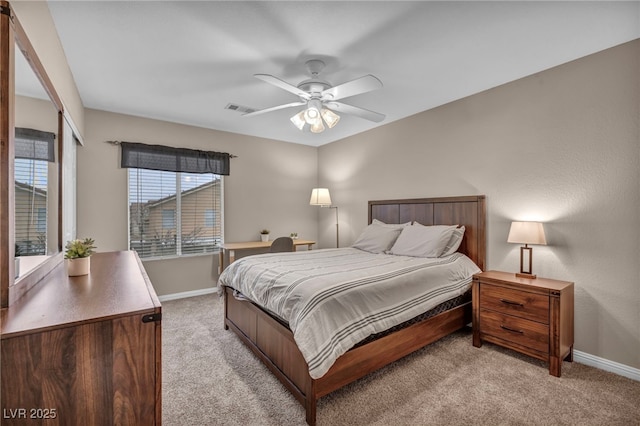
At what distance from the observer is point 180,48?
2.34m

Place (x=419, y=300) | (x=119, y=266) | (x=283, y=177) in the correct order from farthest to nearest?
(x=283, y=177) < (x=419, y=300) < (x=119, y=266)

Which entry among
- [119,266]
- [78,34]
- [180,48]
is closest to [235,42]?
[180,48]

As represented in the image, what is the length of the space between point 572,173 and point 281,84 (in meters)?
2.62

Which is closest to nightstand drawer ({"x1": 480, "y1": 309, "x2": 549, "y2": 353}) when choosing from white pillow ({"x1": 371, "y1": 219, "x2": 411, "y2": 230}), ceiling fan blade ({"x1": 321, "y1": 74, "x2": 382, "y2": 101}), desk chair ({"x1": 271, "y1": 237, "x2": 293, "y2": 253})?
white pillow ({"x1": 371, "y1": 219, "x2": 411, "y2": 230})

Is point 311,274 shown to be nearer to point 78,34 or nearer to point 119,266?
point 119,266

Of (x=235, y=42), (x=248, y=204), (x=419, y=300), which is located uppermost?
(x=235, y=42)

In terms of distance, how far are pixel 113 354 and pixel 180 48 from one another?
7.56 ft

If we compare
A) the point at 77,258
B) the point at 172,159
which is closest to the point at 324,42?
the point at 77,258

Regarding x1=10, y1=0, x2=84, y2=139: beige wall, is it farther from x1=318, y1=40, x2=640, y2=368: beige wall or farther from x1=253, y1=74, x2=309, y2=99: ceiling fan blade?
x1=318, y1=40, x2=640, y2=368: beige wall

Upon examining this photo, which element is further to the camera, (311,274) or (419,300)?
(419,300)

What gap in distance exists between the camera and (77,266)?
5.24 ft

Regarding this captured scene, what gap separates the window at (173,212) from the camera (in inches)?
157

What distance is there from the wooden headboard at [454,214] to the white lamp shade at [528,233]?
538 millimetres

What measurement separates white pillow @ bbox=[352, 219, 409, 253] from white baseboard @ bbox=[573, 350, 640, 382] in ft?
6.42
